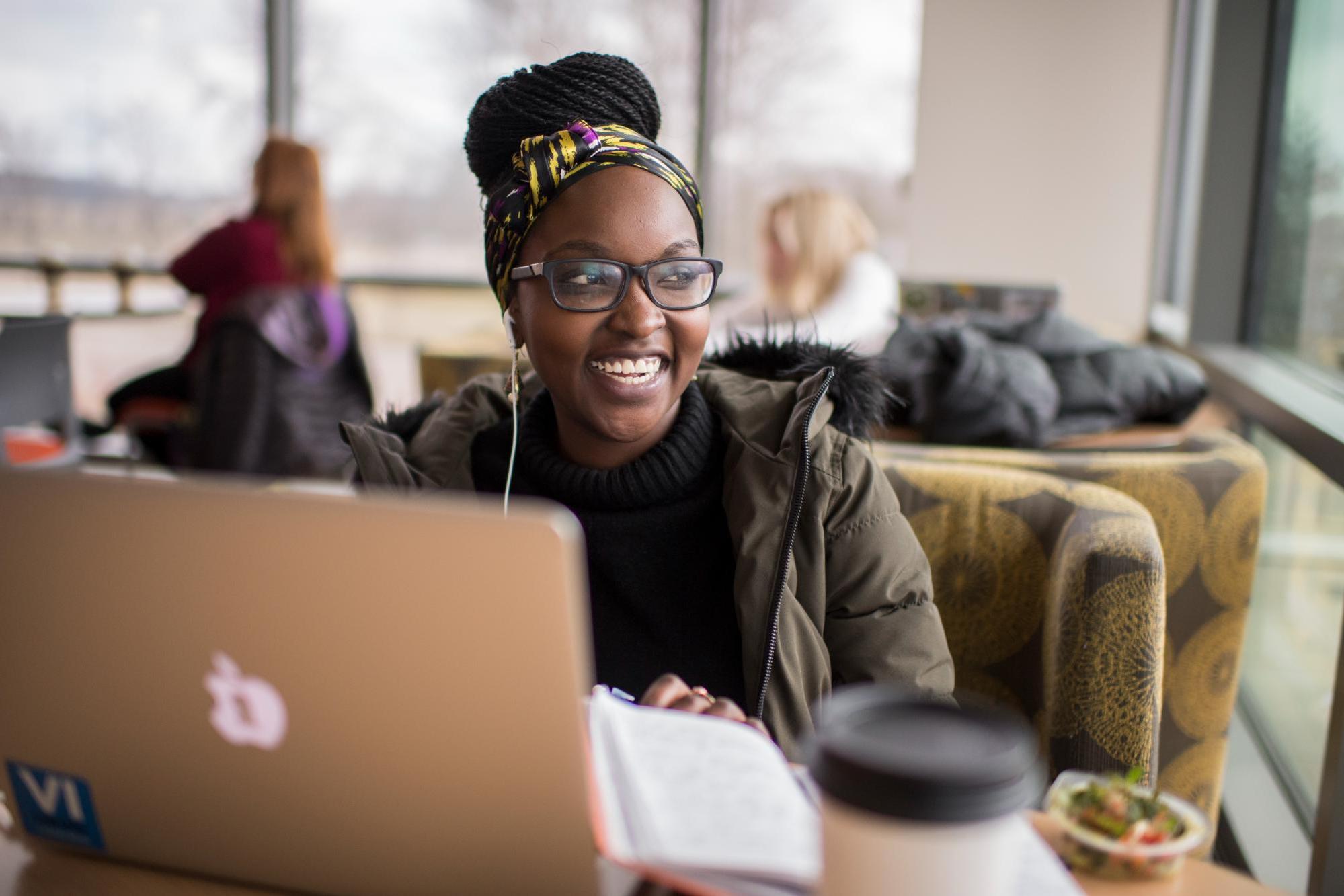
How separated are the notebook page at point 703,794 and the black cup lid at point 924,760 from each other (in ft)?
0.19

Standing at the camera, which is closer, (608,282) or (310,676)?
(310,676)

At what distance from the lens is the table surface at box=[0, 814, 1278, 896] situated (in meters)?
0.76

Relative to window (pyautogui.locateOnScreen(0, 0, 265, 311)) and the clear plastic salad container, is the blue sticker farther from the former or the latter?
window (pyautogui.locateOnScreen(0, 0, 265, 311))

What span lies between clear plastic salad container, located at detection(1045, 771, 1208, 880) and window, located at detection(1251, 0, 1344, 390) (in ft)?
6.43

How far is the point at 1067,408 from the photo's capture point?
2.47 meters

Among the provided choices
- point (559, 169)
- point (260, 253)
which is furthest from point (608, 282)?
point (260, 253)

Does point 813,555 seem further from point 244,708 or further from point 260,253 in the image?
point 260,253

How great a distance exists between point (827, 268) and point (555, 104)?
2.78 m

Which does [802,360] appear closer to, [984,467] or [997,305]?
[984,467]

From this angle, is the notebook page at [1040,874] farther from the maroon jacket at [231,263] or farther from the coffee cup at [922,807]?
the maroon jacket at [231,263]

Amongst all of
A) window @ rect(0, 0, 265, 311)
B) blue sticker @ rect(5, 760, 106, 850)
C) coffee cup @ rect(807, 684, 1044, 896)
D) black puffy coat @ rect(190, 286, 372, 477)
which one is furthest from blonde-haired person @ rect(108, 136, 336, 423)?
coffee cup @ rect(807, 684, 1044, 896)

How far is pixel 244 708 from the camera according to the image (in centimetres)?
68

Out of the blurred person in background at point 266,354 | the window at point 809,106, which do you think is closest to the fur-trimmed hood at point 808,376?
the blurred person in background at point 266,354

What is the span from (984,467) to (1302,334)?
1.62 meters
